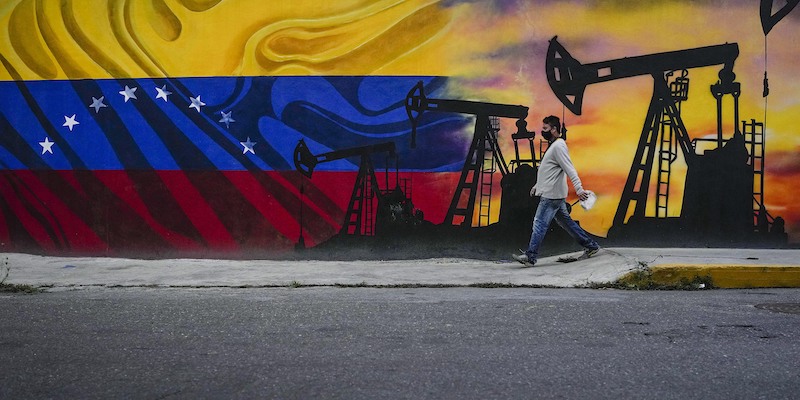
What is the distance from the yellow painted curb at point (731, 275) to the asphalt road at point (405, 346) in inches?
22.0

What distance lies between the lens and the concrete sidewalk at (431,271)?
22.9 feet

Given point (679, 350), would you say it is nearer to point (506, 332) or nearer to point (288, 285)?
point (506, 332)

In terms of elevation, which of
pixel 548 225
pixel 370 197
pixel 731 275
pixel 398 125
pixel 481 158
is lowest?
pixel 731 275

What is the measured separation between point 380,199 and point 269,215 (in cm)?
137

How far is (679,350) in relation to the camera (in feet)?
14.5

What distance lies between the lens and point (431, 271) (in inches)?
310

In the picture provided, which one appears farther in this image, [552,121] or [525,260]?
[552,121]

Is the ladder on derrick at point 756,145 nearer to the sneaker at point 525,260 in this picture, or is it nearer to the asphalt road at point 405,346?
the asphalt road at point 405,346

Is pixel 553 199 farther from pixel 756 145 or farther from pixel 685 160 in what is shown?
pixel 756 145

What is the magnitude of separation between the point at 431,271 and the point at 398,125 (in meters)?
1.92

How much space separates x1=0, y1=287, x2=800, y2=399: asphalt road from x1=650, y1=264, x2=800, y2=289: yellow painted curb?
558 mm

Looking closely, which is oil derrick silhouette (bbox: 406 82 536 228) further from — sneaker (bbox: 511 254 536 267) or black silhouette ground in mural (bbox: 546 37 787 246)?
sneaker (bbox: 511 254 536 267)

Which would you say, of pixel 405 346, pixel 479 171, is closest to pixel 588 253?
pixel 479 171

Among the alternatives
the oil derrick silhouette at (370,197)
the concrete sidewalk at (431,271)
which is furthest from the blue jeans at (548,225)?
the oil derrick silhouette at (370,197)
